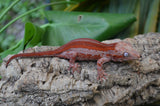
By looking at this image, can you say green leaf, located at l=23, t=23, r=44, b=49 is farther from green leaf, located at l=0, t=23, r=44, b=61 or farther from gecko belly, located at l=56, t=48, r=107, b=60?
gecko belly, located at l=56, t=48, r=107, b=60

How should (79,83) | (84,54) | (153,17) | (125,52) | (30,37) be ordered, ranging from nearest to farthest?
(79,83) < (125,52) < (84,54) < (30,37) < (153,17)

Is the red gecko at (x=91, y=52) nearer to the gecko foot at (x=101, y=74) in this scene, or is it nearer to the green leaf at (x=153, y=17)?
the gecko foot at (x=101, y=74)

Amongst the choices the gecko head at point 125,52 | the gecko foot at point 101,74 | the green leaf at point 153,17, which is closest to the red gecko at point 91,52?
the gecko head at point 125,52

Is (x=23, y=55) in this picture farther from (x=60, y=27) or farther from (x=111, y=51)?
(x=111, y=51)

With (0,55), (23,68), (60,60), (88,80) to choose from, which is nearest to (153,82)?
(88,80)

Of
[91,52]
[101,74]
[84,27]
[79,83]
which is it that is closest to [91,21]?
[84,27]

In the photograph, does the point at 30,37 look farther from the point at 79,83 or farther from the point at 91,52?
the point at 79,83
